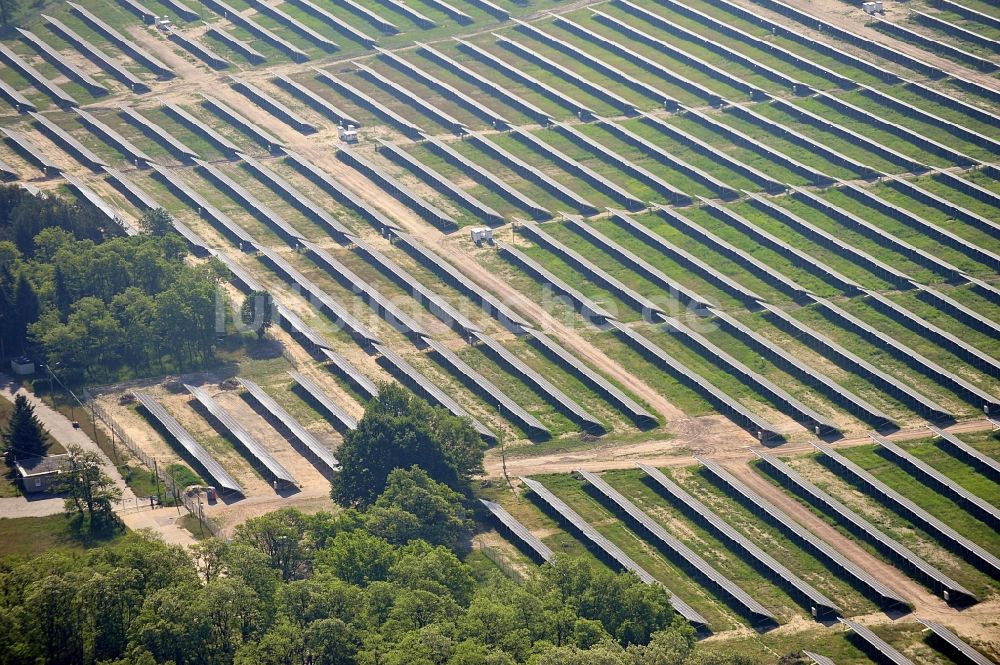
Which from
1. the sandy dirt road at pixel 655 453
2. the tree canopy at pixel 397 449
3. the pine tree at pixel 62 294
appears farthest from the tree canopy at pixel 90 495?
the sandy dirt road at pixel 655 453

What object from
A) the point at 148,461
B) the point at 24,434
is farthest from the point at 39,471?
the point at 148,461

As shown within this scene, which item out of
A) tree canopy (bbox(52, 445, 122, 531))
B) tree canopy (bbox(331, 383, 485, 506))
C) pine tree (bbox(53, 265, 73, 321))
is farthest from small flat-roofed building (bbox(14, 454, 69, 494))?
pine tree (bbox(53, 265, 73, 321))

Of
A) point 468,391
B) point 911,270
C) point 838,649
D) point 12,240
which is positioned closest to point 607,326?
point 468,391

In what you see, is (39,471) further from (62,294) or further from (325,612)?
(325,612)

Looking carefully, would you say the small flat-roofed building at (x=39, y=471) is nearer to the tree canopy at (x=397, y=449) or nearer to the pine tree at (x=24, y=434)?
the pine tree at (x=24, y=434)

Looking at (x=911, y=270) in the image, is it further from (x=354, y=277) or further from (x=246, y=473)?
(x=246, y=473)

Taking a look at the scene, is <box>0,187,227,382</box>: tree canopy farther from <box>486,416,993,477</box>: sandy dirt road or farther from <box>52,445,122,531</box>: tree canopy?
<box>486,416,993,477</box>: sandy dirt road
